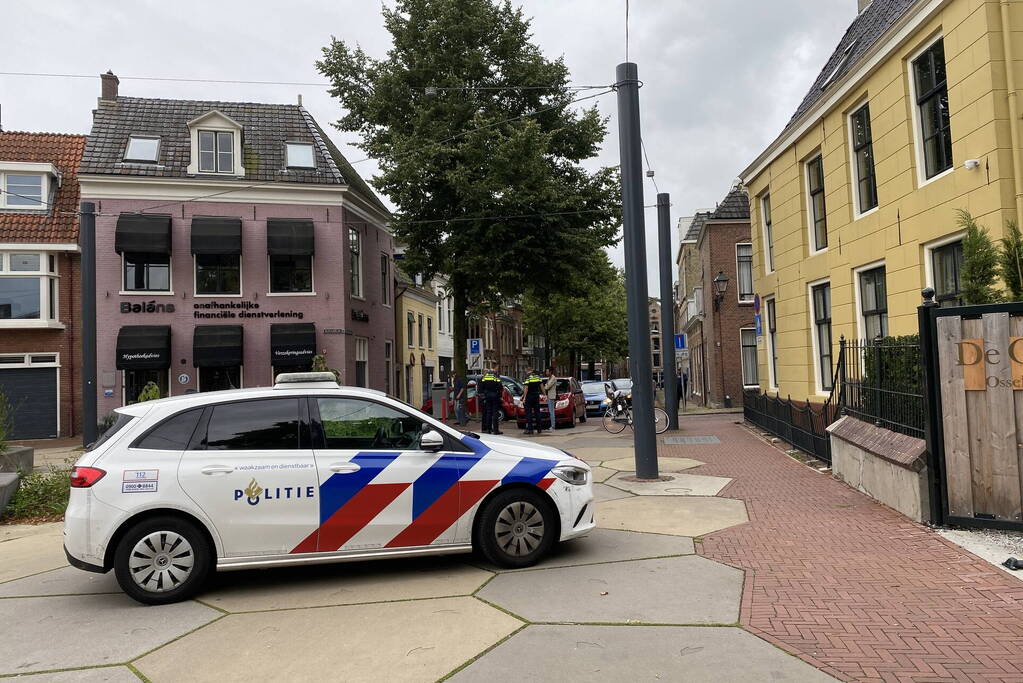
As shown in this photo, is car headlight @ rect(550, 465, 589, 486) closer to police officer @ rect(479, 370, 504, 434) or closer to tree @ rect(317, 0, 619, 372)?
police officer @ rect(479, 370, 504, 434)

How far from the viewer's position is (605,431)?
1948 centimetres

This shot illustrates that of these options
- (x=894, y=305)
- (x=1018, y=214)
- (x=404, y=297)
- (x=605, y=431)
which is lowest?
(x=605, y=431)

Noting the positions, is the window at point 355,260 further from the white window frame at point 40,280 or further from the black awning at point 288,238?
the white window frame at point 40,280

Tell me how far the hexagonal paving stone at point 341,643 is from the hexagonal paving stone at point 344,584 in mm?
210

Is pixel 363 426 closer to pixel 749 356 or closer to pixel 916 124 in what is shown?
pixel 916 124

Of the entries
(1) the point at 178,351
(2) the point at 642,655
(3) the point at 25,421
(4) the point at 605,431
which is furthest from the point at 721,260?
(2) the point at 642,655

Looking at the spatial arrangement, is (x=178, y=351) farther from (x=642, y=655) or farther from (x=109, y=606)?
(x=642, y=655)

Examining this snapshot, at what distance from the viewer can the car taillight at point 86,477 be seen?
207 inches

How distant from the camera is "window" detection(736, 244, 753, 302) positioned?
30.1 metres

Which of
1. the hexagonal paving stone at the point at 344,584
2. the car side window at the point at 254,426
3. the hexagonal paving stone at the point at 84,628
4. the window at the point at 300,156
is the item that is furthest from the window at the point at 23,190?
the hexagonal paving stone at the point at 344,584

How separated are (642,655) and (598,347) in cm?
4987

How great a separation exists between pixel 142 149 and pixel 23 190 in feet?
14.9

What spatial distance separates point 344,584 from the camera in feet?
18.7

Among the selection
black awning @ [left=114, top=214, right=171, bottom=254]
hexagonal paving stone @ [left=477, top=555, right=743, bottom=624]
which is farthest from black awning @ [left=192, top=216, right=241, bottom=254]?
hexagonal paving stone @ [left=477, top=555, right=743, bottom=624]
